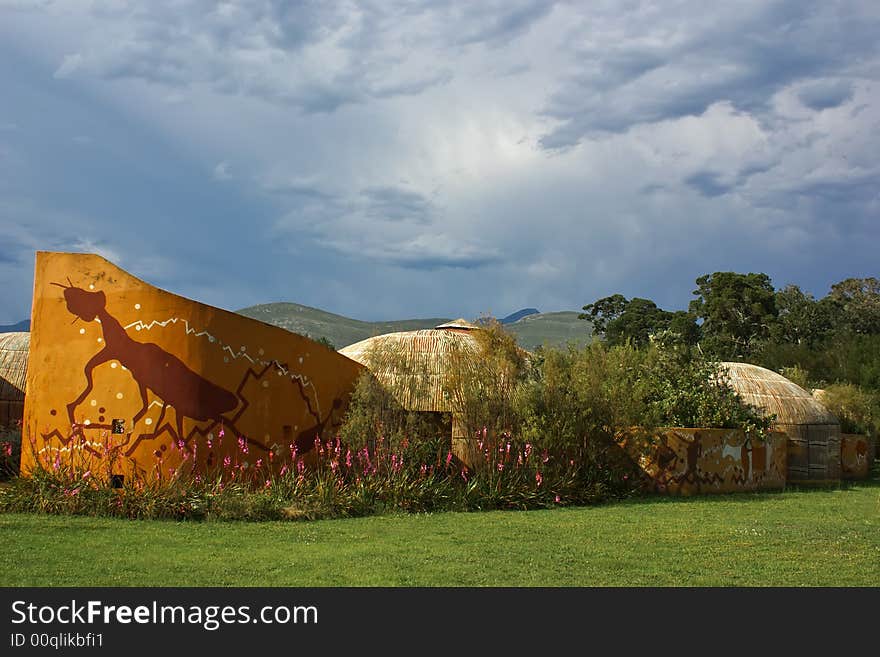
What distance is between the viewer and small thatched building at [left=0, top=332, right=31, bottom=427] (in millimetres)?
17891

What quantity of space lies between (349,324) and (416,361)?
440 ft

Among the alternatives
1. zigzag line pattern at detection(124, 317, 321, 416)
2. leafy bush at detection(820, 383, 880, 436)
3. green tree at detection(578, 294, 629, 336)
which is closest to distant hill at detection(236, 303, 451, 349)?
green tree at detection(578, 294, 629, 336)

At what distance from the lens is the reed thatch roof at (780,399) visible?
810 inches

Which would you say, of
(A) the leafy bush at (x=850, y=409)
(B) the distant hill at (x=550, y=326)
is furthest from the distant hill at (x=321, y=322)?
(A) the leafy bush at (x=850, y=409)

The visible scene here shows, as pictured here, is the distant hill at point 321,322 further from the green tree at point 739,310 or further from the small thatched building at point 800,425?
the small thatched building at point 800,425

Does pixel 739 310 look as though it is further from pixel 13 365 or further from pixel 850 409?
pixel 13 365

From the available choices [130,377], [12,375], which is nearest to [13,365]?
[12,375]

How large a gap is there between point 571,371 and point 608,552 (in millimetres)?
6170

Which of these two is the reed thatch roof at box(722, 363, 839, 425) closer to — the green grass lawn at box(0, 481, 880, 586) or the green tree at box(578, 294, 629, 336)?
the green grass lawn at box(0, 481, 880, 586)

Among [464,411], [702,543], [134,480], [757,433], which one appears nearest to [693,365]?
[757,433]

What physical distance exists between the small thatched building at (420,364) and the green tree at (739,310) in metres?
35.7

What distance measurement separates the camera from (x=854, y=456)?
22.2 meters

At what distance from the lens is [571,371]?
604 inches
